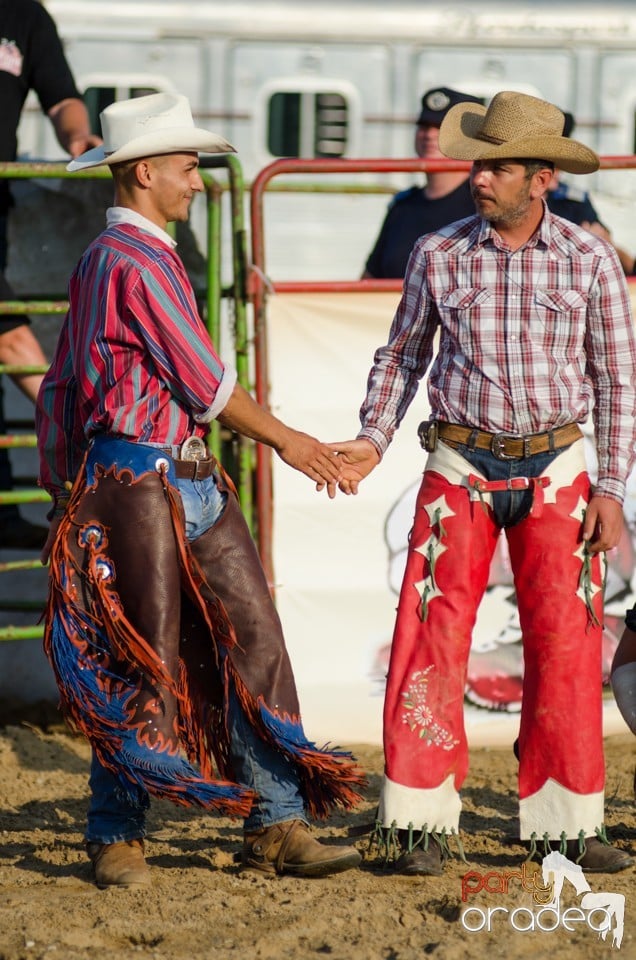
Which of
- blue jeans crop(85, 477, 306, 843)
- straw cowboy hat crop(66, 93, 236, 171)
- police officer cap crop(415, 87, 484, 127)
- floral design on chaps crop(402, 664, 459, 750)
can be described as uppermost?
police officer cap crop(415, 87, 484, 127)

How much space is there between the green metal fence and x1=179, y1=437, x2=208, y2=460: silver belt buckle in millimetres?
1892

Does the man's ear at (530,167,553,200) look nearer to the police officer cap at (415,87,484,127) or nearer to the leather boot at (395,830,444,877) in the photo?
the leather boot at (395,830,444,877)

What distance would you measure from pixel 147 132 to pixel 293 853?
2.02m

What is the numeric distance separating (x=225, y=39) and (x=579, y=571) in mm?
6301

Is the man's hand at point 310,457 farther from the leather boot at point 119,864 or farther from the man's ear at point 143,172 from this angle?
the leather boot at point 119,864

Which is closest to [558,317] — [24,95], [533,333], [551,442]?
[533,333]

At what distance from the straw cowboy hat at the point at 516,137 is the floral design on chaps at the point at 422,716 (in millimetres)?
1487

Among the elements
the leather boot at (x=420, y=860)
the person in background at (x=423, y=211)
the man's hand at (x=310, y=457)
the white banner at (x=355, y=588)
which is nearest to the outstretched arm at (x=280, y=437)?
the man's hand at (x=310, y=457)

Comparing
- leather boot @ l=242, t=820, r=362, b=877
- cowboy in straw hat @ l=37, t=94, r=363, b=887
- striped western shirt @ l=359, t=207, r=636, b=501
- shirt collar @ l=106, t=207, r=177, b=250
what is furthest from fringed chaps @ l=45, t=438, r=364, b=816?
striped western shirt @ l=359, t=207, r=636, b=501

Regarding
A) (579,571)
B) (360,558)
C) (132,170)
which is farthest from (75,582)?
(360,558)

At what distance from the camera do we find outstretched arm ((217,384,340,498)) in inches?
152

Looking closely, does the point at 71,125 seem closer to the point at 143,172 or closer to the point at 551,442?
the point at 143,172

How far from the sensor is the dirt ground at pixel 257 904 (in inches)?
131

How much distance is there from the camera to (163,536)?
12.5ft
